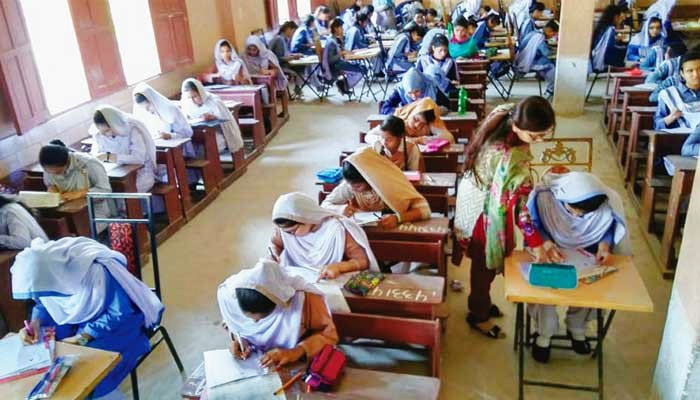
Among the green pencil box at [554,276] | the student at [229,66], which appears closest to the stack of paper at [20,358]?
the green pencil box at [554,276]

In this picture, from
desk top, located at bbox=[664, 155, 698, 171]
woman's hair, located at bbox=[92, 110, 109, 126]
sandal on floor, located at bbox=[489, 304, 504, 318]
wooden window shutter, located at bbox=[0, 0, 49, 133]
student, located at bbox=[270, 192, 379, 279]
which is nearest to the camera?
student, located at bbox=[270, 192, 379, 279]

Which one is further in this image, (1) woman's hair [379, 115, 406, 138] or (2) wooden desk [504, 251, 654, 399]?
(1) woman's hair [379, 115, 406, 138]

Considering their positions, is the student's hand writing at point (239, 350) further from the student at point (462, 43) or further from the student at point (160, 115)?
the student at point (462, 43)

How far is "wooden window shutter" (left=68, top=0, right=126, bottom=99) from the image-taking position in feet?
17.1

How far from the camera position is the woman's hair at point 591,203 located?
101 inches

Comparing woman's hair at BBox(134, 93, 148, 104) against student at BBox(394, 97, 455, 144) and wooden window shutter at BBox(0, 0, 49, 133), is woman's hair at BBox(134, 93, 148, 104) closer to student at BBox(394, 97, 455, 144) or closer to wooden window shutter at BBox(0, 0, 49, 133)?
wooden window shutter at BBox(0, 0, 49, 133)

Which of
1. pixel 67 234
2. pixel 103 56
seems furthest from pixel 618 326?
pixel 103 56

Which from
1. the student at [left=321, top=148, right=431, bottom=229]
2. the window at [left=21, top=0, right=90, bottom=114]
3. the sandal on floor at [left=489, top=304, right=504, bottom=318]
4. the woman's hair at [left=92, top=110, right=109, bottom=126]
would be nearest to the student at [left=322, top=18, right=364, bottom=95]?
the window at [left=21, top=0, right=90, bottom=114]

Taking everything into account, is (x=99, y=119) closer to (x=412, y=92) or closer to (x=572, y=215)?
(x=412, y=92)

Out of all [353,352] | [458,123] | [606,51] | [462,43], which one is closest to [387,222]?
[353,352]

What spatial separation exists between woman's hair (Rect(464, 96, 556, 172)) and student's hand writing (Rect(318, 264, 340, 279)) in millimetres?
841

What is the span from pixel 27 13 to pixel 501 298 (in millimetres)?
4518

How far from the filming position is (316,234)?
2791 mm

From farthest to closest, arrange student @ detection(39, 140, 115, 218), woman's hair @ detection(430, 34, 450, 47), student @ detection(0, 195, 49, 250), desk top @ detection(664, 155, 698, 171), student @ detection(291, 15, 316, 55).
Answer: student @ detection(291, 15, 316, 55) → woman's hair @ detection(430, 34, 450, 47) → student @ detection(39, 140, 115, 218) → desk top @ detection(664, 155, 698, 171) → student @ detection(0, 195, 49, 250)
